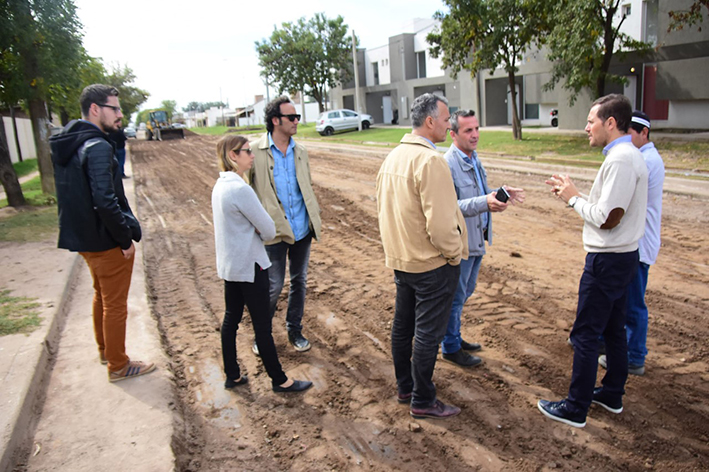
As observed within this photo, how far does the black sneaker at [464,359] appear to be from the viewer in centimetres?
415

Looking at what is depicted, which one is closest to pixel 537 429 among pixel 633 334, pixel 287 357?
pixel 633 334

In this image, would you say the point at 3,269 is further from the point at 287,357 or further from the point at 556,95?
the point at 556,95

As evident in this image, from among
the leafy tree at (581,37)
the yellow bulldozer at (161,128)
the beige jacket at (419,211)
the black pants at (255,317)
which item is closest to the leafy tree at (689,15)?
the leafy tree at (581,37)

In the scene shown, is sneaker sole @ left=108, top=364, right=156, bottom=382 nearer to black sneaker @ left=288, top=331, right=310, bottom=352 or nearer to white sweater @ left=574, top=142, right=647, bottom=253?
black sneaker @ left=288, top=331, right=310, bottom=352

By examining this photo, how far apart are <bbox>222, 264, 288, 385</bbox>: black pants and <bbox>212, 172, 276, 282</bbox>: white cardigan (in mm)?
112

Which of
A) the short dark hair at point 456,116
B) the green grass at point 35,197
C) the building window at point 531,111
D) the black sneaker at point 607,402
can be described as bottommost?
the black sneaker at point 607,402

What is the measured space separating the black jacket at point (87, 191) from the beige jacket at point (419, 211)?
1949 mm

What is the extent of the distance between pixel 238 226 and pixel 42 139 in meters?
12.8

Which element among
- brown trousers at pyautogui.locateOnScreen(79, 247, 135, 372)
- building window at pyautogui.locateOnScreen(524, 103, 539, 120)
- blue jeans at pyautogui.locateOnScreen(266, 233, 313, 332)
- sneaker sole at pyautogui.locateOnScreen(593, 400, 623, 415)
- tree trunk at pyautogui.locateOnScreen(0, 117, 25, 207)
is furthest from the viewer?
building window at pyautogui.locateOnScreen(524, 103, 539, 120)

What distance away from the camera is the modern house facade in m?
21.0

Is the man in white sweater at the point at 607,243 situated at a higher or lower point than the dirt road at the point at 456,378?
higher

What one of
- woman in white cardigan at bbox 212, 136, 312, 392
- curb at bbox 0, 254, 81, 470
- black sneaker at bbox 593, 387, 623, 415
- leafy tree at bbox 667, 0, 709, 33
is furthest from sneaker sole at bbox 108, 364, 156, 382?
leafy tree at bbox 667, 0, 709, 33

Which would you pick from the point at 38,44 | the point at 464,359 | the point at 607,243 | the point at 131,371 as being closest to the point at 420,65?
the point at 38,44

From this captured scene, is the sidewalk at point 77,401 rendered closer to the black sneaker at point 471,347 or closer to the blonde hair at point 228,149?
the blonde hair at point 228,149
